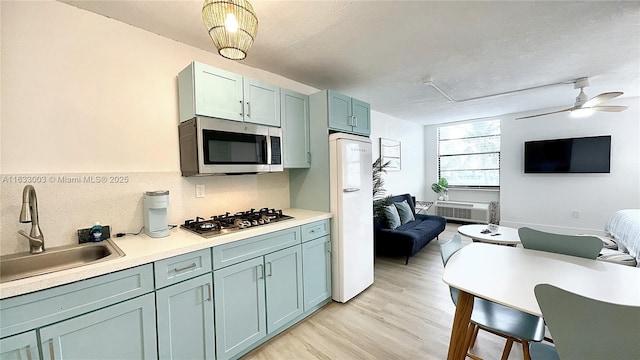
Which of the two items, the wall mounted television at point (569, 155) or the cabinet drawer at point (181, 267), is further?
the wall mounted television at point (569, 155)

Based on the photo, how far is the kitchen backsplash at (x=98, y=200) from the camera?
1419 mm

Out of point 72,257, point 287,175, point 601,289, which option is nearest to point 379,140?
point 287,175

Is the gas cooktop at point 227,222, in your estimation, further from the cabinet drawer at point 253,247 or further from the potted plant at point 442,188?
the potted plant at point 442,188

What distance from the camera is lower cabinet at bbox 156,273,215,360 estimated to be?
141cm

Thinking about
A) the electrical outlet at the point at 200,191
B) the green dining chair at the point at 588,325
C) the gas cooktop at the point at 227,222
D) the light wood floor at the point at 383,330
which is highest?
the electrical outlet at the point at 200,191

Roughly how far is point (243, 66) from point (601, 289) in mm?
2996

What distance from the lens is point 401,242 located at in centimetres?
347

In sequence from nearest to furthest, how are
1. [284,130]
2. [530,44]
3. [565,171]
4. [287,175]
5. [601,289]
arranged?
[601,289], [530,44], [284,130], [287,175], [565,171]

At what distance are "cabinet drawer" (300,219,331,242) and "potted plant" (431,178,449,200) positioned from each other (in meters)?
4.61

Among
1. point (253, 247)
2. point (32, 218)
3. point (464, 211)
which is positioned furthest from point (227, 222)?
point (464, 211)

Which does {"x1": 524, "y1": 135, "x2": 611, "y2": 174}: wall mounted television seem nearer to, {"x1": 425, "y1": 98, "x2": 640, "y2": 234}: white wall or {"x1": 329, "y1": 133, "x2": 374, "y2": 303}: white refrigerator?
{"x1": 425, "y1": 98, "x2": 640, "y2": 234}: white wall

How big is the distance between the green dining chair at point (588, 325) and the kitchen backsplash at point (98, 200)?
2.28 meters

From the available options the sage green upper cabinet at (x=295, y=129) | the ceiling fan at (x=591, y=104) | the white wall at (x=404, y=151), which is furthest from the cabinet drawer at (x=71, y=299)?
the white wall at (x=404, y=151)

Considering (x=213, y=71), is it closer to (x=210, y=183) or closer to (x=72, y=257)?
(x=210, y=183)
